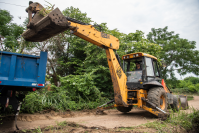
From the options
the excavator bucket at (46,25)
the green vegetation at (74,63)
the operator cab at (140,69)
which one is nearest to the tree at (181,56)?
the green vegetation at (74,63)

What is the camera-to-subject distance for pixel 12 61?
4.28 m

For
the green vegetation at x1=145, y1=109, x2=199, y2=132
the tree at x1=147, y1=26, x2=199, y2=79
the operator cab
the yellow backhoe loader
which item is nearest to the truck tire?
the yellow backhoe loader

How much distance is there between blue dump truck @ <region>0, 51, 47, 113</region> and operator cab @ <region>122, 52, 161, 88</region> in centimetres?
406

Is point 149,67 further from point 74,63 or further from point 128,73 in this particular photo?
point 74,63

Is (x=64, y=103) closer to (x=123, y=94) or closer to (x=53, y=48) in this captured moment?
(x=123, y=94)

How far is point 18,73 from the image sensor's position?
4336mm

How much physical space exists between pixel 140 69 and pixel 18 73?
4928 millimetres

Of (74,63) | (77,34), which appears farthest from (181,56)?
(77,34)

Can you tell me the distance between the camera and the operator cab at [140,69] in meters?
6.85

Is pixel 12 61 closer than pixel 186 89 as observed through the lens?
Yes

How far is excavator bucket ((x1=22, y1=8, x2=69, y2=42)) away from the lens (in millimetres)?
3877

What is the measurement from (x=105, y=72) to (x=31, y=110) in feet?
18.8

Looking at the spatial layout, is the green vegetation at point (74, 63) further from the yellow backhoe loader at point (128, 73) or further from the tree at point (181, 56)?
the tree at point (181, 56)

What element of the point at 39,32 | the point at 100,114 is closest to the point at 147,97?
the point at 100,114
